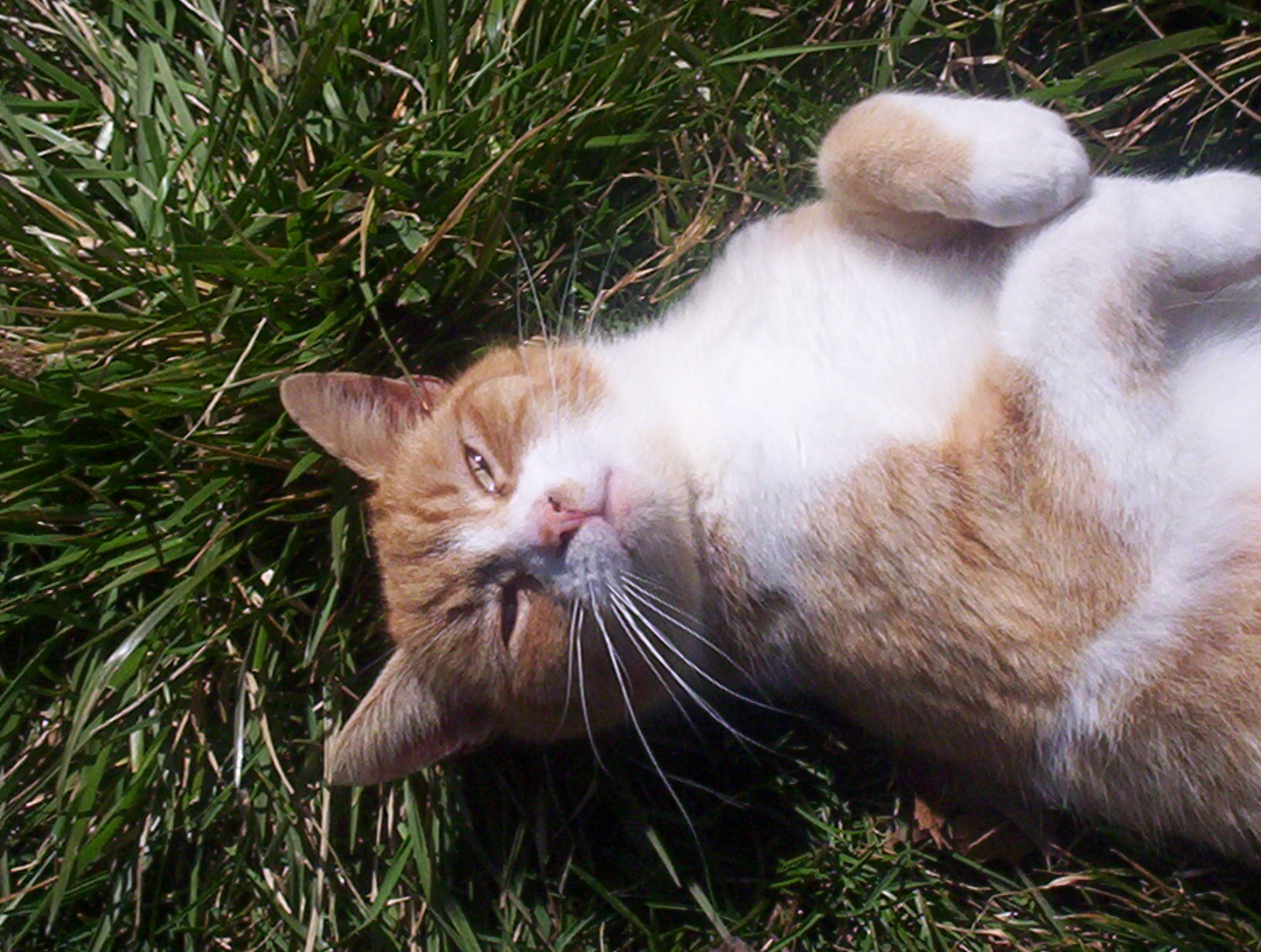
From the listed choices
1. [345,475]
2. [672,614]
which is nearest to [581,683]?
[672,614]

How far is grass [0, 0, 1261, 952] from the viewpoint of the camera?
2.64 metres

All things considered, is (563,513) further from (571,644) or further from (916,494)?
(916,494)

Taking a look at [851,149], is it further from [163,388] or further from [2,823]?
[2,823]

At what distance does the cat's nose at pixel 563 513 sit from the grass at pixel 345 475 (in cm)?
75

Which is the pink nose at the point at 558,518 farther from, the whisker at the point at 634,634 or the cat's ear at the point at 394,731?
the cat's ear at the point at 394,731

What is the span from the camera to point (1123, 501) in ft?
6.39

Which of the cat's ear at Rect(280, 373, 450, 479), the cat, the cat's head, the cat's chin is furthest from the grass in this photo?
the cat's chin

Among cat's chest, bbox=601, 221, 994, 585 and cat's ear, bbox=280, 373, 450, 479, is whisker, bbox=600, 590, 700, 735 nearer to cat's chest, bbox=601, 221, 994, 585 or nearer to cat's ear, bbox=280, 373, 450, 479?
cat's chest, bbox=601, 221, 994, 585

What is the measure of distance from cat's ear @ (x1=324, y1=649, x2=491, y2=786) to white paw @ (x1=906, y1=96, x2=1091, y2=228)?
1549mm

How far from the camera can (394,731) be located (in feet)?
7.57

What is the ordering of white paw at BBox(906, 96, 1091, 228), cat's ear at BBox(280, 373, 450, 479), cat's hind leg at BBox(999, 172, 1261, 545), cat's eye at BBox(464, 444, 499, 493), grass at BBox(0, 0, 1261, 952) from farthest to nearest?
grass at BBox(0, 0, 1261, 952) < cat's ear at BBox(280, 373, 450, 479) < cat's eye at BBox(464, 444, 499, 493) < white paw at BBox(906, 96, 1091, 228) < cat's hind leg at BBox(999, 172, 1261, 545)

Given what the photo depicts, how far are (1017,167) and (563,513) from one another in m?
1.12

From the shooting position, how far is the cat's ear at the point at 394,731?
7.47ft

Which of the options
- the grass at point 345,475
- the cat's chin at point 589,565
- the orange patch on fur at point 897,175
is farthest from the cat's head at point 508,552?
the orange patch on fur at point 897,175
